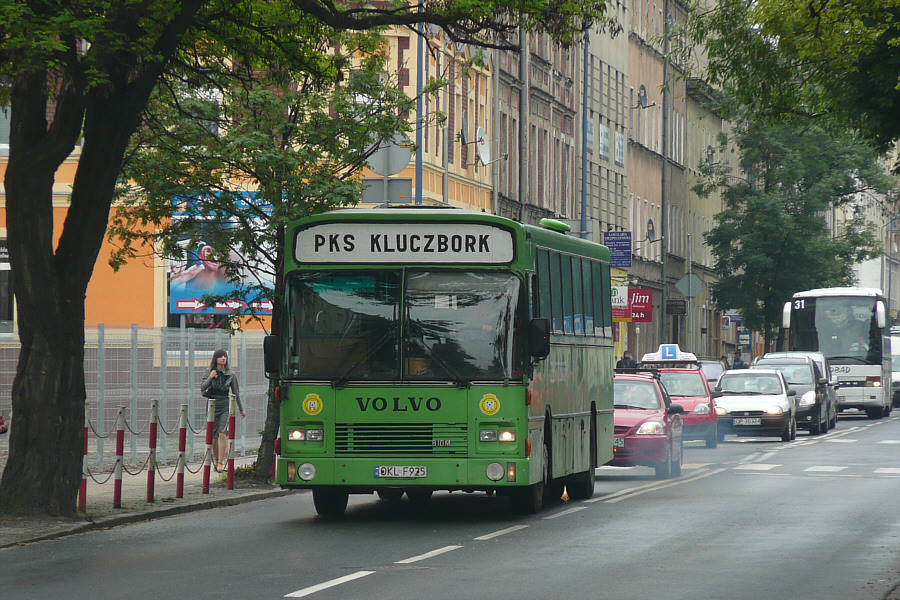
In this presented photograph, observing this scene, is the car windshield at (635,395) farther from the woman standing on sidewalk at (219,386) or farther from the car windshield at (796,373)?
the car windshield at (796,373)

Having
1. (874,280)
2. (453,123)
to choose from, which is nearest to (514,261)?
(453,123)

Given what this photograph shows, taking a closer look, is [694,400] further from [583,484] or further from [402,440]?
[402,440]

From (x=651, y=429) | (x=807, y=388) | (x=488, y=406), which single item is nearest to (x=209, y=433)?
(x=651, y=429)

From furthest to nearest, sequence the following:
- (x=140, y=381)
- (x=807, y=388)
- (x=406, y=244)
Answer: (x=807, y=388) → (x=140, y=381) → (x=406, y=244)

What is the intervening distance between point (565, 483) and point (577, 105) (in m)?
45.4

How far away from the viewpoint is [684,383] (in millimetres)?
37062

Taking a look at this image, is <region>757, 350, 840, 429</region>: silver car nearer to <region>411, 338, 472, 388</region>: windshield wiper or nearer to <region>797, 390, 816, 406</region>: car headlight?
<region>797, 390, 816, 406</region>: car headlight

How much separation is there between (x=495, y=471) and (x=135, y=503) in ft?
15.4

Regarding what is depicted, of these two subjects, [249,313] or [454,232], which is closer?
[454,232]

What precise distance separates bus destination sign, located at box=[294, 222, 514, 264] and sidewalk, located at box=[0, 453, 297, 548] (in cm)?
329

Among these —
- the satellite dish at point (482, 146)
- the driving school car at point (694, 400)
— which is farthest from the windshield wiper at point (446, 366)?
the satellite dish at point (482, 146)

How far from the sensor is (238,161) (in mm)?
22953

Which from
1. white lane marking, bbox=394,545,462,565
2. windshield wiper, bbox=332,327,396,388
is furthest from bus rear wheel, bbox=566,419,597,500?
white lane marking, bbox=394,545,462,565

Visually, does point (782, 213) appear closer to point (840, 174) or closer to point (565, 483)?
point (840, 174)
